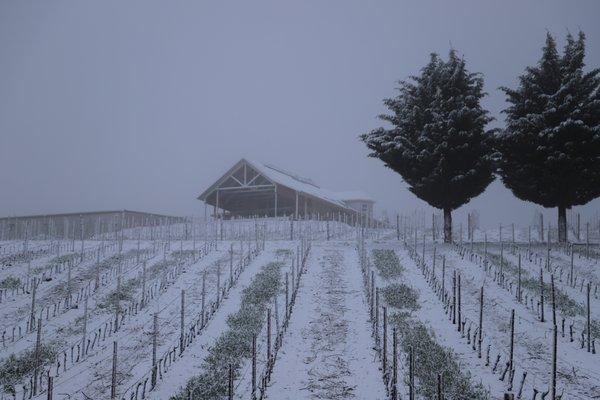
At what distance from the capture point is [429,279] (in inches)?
714

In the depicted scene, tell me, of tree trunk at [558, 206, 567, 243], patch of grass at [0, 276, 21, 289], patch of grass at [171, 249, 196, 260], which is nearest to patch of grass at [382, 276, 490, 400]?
patch of grass at [171, 249, 196, 260]

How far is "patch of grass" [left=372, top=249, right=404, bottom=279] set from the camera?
19.1 meters

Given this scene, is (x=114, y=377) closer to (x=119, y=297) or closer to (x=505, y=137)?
(x=119, y=297)

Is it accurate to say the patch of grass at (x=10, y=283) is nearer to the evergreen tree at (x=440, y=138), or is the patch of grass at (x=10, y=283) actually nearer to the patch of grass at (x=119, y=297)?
the patch of grass at (x=119, y=297)

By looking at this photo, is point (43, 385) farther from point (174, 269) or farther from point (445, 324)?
point (445, 324)

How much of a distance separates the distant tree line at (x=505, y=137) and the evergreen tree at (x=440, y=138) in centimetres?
6

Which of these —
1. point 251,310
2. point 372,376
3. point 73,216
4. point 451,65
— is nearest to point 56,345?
point 251,310

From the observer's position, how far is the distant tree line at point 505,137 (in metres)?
Answer: 23.3

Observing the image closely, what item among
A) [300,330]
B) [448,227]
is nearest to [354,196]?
[448,227]

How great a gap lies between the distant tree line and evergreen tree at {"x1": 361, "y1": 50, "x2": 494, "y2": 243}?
55 millimetres

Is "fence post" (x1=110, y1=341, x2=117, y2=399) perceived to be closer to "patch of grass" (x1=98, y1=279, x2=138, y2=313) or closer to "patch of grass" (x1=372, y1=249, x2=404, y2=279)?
"patch of grass" (x1=98, y1=279, x2=138, y2=313)

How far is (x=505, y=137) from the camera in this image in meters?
24.3

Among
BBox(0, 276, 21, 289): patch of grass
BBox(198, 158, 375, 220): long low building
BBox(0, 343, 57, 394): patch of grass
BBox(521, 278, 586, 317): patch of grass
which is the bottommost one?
BBox(0, 343, 57, 394): patch of grass

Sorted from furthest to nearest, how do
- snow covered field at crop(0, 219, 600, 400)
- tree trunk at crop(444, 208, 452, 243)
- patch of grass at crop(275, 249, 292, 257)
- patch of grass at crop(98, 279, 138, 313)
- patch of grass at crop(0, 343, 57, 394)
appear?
tree trunk at crop(444, 208, 452, 243)
patch of grass at crop(275, 249, 292, 257)
patch of grass at crop(98, 279, 138, 313)
patch of grass at crop(0, 343, 57, 394)
snow covered field at crop(0, 219, 600, 400)
